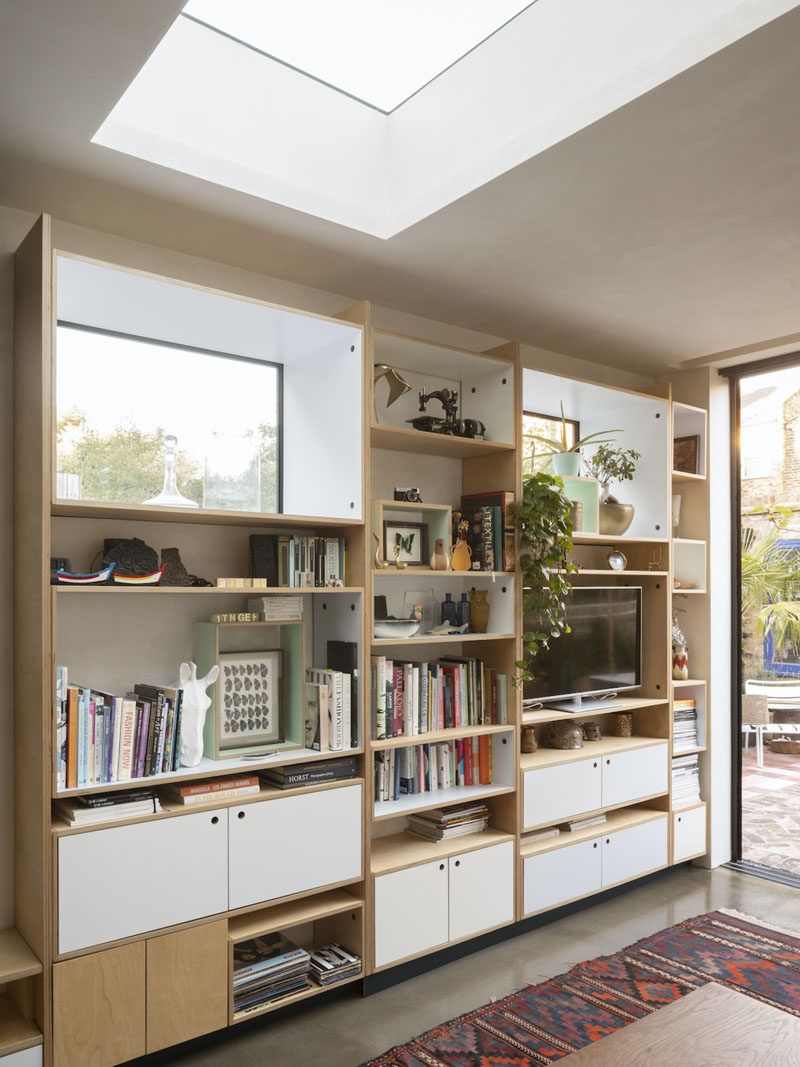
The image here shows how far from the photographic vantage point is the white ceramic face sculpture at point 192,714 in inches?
101

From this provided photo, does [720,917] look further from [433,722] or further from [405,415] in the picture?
[405,415]

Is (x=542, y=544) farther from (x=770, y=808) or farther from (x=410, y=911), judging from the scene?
(x=770, y=808)

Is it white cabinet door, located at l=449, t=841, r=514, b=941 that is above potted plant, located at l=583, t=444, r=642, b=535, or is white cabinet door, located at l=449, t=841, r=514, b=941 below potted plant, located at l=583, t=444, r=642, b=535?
below

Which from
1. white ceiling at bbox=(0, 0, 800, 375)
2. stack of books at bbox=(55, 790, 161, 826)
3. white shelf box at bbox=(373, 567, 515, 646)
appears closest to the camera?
white ceiling at bbox=(0, 0, 800, 375)

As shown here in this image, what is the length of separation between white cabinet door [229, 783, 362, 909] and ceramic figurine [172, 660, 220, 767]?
0.74ft

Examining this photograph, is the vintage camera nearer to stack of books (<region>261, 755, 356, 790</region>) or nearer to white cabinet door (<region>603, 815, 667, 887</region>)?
stack of books (<region>261, 755, 356, 790</region>)

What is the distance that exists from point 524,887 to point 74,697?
2102mm

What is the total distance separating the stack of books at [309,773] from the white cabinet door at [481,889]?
65cm

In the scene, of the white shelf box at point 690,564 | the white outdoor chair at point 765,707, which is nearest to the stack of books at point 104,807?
the white shelf box at point 690,564

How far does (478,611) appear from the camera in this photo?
352cm

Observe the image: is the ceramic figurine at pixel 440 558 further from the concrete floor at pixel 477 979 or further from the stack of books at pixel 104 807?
the concrete floor at pixel 477 979

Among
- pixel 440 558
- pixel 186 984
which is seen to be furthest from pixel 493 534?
pixel 186 984

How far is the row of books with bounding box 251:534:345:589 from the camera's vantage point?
2.85 metres

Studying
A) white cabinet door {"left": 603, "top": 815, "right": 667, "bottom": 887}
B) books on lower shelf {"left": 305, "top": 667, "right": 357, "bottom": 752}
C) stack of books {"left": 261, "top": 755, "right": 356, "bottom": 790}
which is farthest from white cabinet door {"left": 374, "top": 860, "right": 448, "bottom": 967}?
white cabinet door {"left": 603, "top": 815, "right": 667, "bottom": 887}
